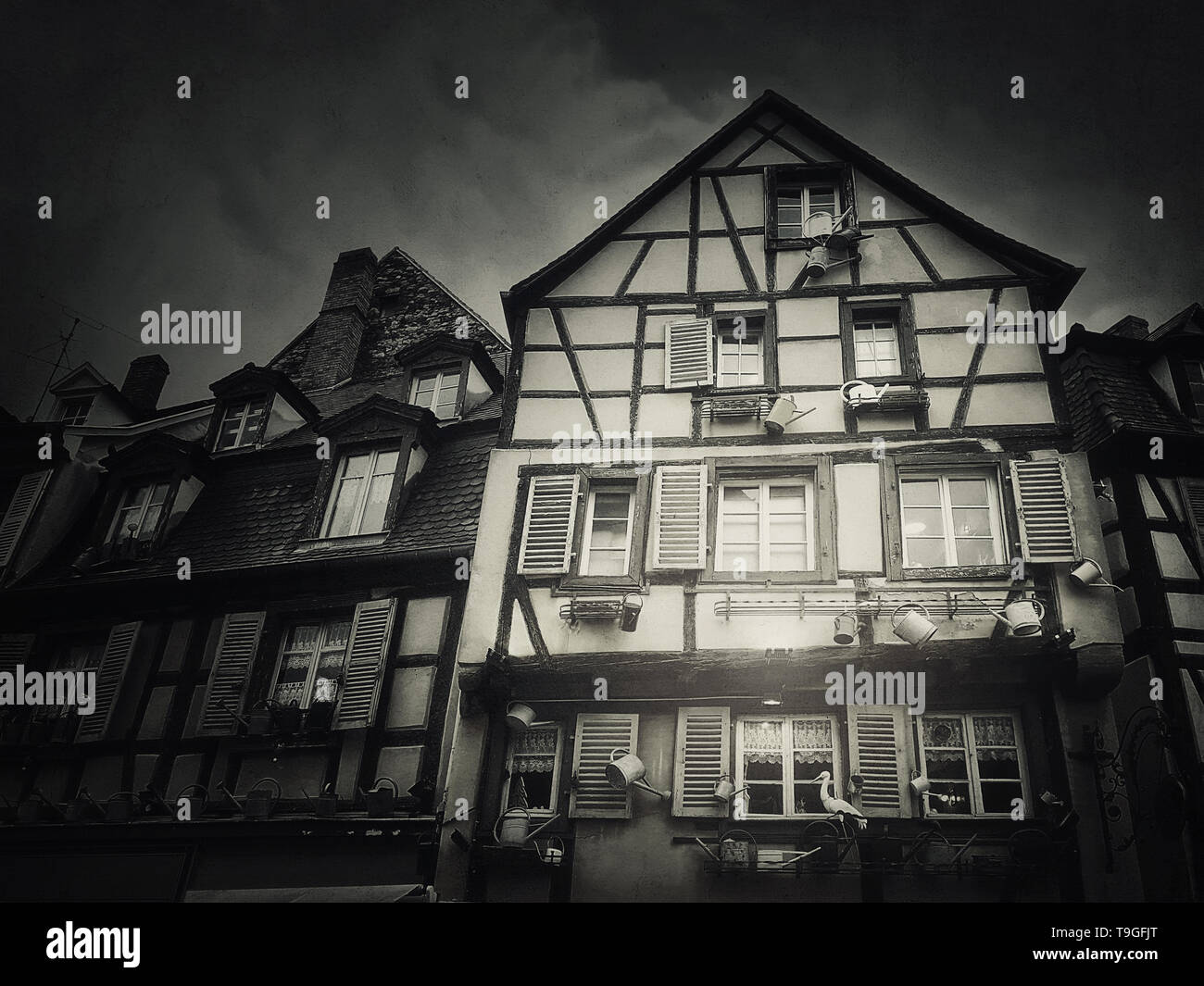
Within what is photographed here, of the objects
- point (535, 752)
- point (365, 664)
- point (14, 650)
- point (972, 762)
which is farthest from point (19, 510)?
point (972, 762)

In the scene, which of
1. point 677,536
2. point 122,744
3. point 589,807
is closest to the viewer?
point 589,807

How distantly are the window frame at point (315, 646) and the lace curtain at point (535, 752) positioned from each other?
5.29 ft

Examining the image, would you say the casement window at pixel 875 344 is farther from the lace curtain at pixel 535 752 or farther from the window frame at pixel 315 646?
the window frame at pixel 315 646

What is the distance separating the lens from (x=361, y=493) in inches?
356

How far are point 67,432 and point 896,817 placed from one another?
855cm

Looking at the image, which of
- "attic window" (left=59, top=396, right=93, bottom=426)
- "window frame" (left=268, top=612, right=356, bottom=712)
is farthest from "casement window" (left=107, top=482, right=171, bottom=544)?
"window frame" (left=268, top=612, right=356, bottom=712)

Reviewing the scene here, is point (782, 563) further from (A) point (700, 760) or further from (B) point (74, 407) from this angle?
(B) point (74, 407)

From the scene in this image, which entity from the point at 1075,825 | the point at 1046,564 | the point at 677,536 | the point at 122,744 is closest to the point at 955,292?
the point at 1046,564

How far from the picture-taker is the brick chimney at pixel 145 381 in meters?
12.2

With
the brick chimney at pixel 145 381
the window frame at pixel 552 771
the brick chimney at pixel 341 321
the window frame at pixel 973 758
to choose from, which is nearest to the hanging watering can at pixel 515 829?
the window frame at pixel 552 771

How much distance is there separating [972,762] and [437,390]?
19.8 ft

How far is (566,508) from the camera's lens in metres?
7.83
